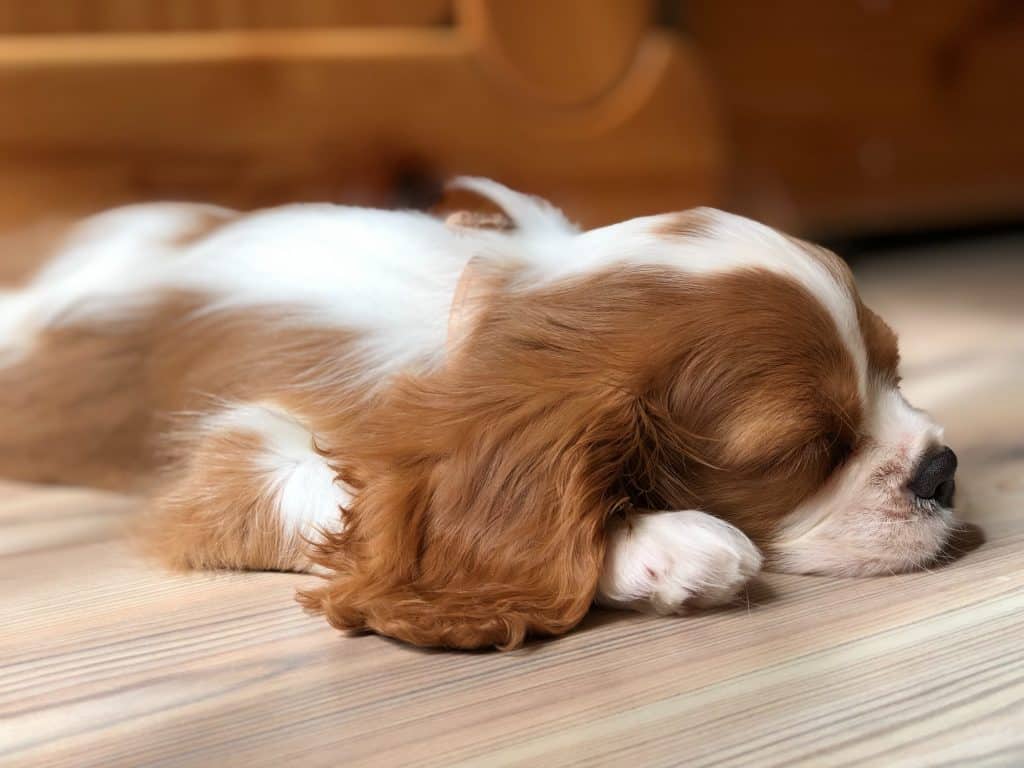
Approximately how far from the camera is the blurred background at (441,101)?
360 cm

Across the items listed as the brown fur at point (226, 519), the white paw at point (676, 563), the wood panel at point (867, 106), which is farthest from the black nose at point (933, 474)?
the wood panel at point (867, 106)

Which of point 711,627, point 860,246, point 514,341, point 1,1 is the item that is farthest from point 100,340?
point 860,246

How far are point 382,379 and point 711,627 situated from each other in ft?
2.18

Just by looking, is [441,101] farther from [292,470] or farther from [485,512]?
[485,512]

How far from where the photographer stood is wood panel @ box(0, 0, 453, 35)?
3537 millimetres

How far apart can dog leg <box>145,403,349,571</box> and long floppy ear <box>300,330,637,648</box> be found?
0.47ft

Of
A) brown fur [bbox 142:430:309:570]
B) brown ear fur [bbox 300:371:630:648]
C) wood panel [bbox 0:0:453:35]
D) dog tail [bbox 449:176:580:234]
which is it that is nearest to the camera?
brown ear fur [bbox 300:371:630:648]

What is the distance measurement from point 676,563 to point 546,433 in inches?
10.2

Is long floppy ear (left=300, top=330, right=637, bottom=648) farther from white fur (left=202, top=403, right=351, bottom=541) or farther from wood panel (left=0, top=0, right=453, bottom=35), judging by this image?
wood panel (left=0, top=0, right=453, bottom=35)

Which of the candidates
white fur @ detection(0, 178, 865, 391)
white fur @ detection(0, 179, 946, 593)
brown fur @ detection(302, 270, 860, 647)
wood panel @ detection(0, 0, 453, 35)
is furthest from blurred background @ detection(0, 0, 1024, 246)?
brown fur @ detection(302, 270, 860, 647)

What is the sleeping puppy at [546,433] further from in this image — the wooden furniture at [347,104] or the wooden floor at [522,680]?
the wooden furniture at [347,104]

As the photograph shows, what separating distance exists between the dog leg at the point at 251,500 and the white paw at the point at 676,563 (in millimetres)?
442

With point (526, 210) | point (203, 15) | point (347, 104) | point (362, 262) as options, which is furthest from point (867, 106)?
point (362, 262)

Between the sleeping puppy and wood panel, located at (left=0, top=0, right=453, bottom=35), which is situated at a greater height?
wood panel, located at (left=0, top=0, right=453, bottom=35)
